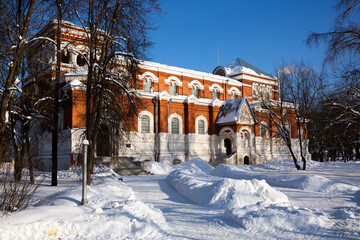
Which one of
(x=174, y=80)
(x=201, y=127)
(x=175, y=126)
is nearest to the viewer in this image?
(x=175, y=126)

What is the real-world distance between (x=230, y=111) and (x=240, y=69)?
8.94 m

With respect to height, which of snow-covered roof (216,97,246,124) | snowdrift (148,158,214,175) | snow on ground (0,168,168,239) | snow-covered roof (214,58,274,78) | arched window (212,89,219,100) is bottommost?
snowdrift (148,158,214,175)

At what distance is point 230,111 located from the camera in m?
31.2

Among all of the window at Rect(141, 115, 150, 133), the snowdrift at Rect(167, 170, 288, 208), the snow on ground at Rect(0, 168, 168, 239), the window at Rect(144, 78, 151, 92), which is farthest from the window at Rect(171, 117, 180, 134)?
the snow on ground at Rect(0, 168, 168, 239)

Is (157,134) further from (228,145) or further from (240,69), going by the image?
(240,69)

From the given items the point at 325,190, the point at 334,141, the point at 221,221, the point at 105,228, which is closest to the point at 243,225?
the point at 221,221

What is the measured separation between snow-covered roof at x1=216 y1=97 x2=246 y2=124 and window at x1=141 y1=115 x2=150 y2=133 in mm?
7838

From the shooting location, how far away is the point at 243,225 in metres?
7.05

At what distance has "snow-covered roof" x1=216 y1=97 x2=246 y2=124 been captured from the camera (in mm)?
30125

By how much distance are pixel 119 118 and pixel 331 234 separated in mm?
9362

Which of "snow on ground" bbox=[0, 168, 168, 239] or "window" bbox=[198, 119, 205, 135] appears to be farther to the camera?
"window" bbox=[198, 119, 205, 135]

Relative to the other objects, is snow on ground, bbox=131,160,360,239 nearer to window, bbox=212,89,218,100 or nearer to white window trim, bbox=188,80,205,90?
white window trim, bbox=188,80,205,90

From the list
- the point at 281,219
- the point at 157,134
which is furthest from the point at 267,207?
the point at 157,134

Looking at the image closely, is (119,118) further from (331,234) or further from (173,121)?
(173,121)
